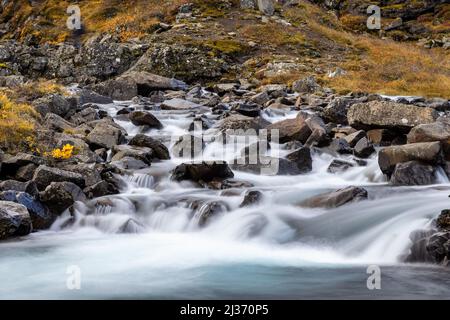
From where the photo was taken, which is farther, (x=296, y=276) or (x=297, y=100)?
(x=297, y=100)

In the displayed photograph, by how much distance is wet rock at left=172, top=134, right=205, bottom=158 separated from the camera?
1728 centimetres

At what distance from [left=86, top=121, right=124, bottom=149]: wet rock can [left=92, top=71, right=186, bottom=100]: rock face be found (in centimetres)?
972

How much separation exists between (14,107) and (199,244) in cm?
943

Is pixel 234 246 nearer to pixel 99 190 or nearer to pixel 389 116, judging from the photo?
pixel 99 190

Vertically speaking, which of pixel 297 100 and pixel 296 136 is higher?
pixel 297 100

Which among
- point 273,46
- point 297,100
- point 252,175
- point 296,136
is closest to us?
point 252,175

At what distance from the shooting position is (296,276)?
8633 mm

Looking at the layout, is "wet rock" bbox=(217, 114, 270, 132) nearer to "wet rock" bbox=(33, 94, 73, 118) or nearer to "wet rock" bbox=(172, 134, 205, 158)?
"wet rock" bbox=(172, 134, 205, 158)

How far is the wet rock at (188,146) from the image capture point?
17.3 meters

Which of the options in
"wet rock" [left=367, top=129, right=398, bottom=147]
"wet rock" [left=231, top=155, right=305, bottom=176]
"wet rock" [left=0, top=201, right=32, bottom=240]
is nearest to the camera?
"wet rock" [left=0, top=201, right=32, bottom=240]

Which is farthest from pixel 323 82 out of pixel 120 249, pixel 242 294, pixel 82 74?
pixel 242 294

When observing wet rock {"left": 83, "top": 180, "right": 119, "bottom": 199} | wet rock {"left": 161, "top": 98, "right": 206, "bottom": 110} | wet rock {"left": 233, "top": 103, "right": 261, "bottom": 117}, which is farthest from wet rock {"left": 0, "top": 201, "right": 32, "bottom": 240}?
wet rock {"left": 161, "top": 98, "right": 206, "bottom": 110}
